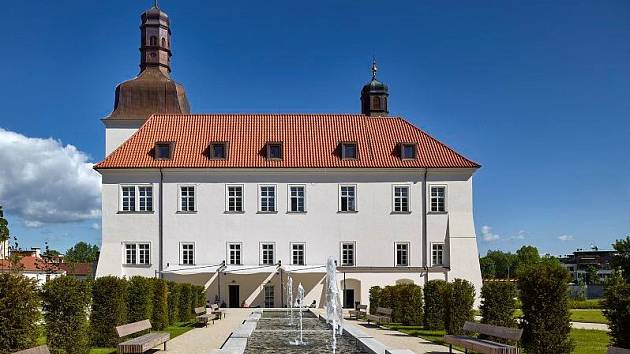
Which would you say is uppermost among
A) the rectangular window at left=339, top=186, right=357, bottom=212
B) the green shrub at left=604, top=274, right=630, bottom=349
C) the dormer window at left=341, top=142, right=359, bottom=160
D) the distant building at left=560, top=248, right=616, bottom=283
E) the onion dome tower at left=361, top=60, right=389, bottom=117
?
the onion dome tower at left=361, top=60, right=389, bottom=117

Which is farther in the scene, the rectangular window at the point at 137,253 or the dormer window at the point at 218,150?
the dormer window at the point at 218,150

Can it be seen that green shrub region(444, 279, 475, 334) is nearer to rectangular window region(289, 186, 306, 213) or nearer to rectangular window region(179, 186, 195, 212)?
rectangular window region(289, 186, 306, 213)

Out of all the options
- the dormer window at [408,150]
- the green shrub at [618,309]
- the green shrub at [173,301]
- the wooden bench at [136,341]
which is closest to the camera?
the green shrub at [618,309]

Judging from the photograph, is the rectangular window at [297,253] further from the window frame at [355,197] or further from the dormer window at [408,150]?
the dormer window at [408,150]

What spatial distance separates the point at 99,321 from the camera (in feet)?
52.8

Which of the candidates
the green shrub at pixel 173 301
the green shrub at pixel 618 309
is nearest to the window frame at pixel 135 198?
the green shrub at pixel 173 301

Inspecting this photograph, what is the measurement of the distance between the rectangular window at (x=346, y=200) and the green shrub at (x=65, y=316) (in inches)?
995

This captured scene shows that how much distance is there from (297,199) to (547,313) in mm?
26189

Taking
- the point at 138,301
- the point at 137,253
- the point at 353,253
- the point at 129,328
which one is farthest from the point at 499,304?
the point at 137,253

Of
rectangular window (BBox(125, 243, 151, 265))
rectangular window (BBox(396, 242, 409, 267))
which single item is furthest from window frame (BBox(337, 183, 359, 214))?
rectangular window (BBox(125, 243, 151, 265))

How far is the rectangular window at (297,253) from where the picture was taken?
37.8m

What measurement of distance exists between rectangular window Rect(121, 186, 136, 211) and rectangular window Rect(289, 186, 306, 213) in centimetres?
822

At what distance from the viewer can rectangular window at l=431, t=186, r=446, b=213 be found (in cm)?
3841

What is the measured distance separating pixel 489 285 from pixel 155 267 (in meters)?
25.1
